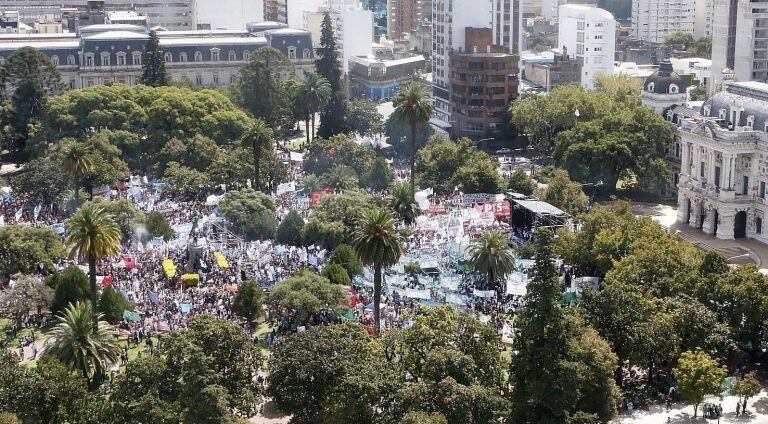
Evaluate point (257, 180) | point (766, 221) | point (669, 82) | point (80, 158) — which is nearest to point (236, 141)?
point (257, 180)

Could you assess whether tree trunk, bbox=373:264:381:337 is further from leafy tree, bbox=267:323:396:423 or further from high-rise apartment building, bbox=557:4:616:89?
high-rise apartment building, bbox=557:4:616:89

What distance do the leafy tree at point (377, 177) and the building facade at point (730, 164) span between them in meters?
29.3

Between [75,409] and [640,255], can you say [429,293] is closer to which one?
[640,255]

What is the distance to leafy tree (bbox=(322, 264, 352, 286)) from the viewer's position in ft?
257

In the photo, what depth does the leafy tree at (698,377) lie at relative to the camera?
5938 cm

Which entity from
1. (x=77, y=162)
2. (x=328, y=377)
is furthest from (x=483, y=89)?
(x=328, y=377)

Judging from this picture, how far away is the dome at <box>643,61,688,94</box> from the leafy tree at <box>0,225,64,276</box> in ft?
211

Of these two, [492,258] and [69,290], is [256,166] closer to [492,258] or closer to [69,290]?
[492,258]

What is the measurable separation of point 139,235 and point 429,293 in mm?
26998

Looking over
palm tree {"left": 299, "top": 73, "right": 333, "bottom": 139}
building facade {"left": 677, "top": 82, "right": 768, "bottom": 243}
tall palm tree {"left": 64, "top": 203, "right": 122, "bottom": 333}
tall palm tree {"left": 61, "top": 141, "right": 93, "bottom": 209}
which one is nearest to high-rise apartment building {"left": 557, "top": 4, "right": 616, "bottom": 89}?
palm tree {"left": 299, "top": 73, "right": 333, "bottom": 139}

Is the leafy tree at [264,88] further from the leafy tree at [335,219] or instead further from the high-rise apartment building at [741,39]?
the high-rise apartment building at [741,39]

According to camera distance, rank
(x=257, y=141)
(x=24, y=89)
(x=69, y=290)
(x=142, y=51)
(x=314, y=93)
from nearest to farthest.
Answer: (x=69, y=290) → (x=257, y=141) → (x=24, y=89) → (x=314, y=93) → (x=142, y=51)

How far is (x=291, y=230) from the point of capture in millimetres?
90750

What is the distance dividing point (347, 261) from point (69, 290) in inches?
785
